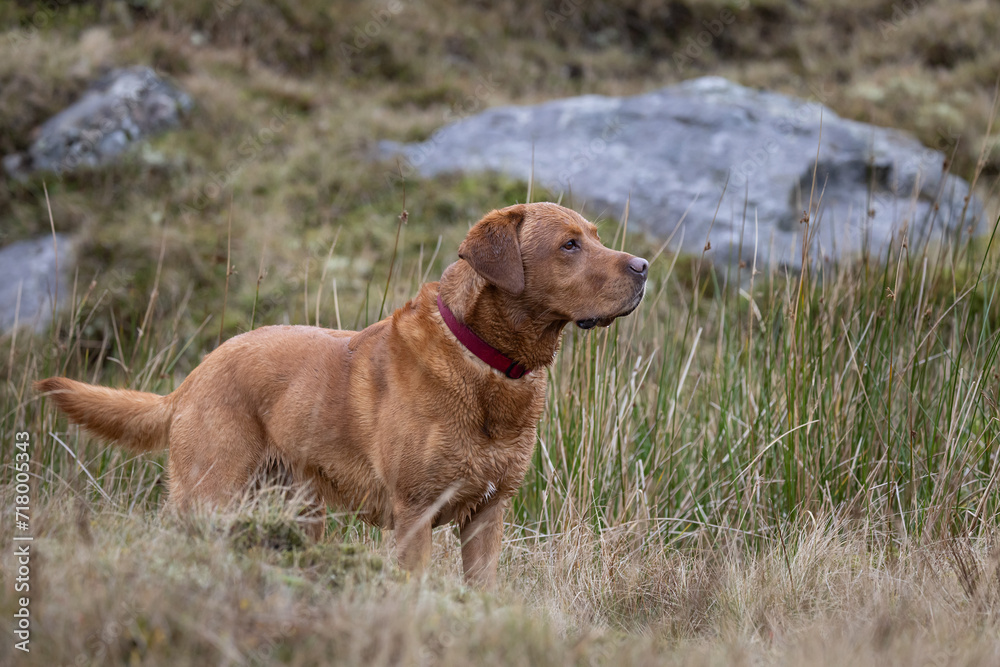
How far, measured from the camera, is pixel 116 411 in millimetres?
3510

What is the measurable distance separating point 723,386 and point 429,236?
529cm

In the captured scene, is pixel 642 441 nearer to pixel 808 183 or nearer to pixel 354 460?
pixel 354 460

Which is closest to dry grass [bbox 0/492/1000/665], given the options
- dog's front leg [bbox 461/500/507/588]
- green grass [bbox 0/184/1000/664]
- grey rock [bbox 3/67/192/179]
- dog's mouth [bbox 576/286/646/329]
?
green grass [bbox 0/184/1000/664]

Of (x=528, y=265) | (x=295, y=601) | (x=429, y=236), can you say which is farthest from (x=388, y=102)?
(x=295, y=601)

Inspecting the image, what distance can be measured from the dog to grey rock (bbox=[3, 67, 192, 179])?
7.07 meters

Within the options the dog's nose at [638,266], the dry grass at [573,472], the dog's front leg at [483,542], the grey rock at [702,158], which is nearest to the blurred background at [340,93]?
the dry grass at [573,472]

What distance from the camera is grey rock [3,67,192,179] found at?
9.38m

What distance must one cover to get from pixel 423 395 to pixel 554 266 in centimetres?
67

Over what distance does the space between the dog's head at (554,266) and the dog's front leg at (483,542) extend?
777mm

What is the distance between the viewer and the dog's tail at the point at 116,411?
11.2 ft

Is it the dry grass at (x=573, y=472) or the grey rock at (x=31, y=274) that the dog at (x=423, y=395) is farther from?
the grey rock at (x=31, y=274)

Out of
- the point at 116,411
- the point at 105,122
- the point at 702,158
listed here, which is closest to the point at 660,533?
the point at 116,411

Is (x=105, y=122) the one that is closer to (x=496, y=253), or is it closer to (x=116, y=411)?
(x=116, y=411)

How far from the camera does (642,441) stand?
4348mm
